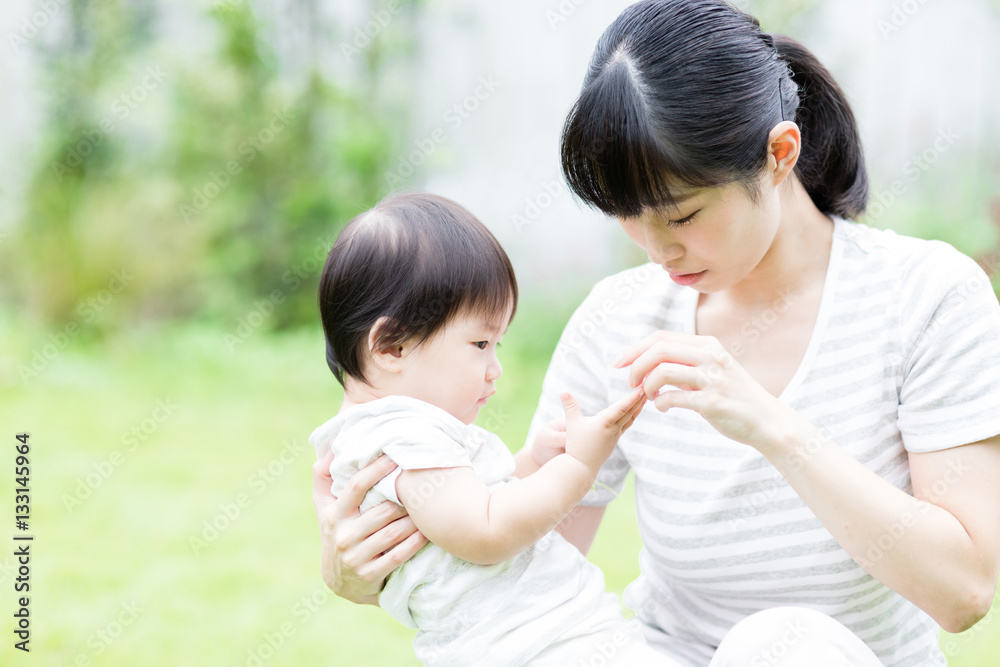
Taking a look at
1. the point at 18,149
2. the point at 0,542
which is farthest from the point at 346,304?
the point at 18,149

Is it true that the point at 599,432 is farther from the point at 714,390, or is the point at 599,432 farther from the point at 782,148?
the point at 782,148

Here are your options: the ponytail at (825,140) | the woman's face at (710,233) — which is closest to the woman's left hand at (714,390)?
the woman's face at (710,233)

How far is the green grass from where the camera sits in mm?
2656

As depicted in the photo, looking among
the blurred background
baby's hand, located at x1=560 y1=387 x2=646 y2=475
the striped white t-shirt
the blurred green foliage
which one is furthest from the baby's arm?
the blurred green foliage

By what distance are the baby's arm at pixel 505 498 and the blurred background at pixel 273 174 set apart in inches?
101

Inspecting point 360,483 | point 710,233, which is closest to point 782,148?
point 710,233

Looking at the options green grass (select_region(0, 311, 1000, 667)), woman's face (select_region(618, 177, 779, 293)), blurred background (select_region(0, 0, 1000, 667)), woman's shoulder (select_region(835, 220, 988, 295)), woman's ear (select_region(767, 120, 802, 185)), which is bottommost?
green grass (select_region(0, 311, 1000, 667))

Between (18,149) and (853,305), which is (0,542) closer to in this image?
(18,149)

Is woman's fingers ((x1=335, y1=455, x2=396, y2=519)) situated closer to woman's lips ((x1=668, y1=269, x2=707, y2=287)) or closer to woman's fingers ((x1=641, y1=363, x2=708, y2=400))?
woman's fingers ((x1=641, y1=363, x2=708, y2=400))

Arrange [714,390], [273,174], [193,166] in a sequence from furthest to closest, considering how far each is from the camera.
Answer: [273,174] < [193,166] < [714,390]

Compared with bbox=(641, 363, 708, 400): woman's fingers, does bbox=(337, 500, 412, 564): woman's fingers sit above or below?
below

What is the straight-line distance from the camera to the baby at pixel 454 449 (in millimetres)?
1269

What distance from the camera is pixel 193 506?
11.7 ft

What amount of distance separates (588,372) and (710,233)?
1.38ft
